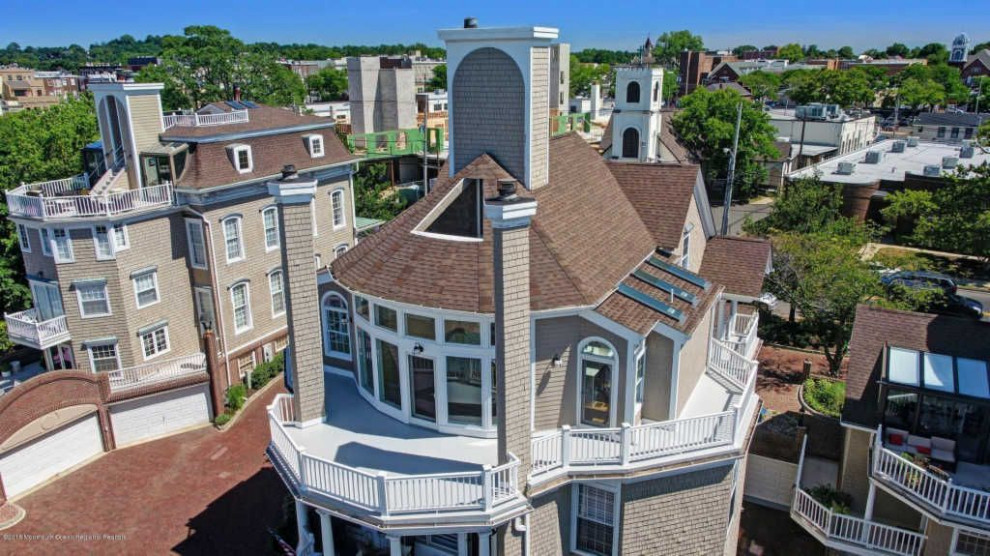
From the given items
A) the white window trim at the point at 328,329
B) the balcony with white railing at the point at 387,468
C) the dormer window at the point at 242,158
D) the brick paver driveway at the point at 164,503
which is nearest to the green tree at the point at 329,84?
the dormer window at the point at 242,158

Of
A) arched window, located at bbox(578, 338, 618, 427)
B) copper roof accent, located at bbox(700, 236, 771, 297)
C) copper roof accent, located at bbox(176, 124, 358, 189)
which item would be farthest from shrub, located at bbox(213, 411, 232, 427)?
copper roof accent, located at bbox(700, 236, 771, 297)

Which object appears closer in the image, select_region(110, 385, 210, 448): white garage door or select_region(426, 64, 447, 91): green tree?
select_region(110, 385, 210, 448): white garage door

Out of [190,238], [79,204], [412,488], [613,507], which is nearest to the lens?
[412,488]

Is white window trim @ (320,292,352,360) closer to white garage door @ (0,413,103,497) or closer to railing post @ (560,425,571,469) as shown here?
railing post @ (560,425,571,469)

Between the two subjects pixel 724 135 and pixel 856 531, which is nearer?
pixel 856 531

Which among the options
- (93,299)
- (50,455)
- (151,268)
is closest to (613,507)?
(50,455)

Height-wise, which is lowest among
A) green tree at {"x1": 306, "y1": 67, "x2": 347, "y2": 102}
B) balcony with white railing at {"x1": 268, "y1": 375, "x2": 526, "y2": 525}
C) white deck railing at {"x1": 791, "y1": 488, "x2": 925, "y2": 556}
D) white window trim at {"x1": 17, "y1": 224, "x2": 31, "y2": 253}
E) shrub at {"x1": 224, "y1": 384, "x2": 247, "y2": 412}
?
shrub at {"x1": 224, "y1": 384, "x2": 247, "y2": 412}

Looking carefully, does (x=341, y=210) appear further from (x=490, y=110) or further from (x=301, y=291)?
(x=490, y=110)

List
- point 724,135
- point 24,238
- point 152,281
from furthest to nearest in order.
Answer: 1. point 724,135
2. point 152,281
3. point 24,238
